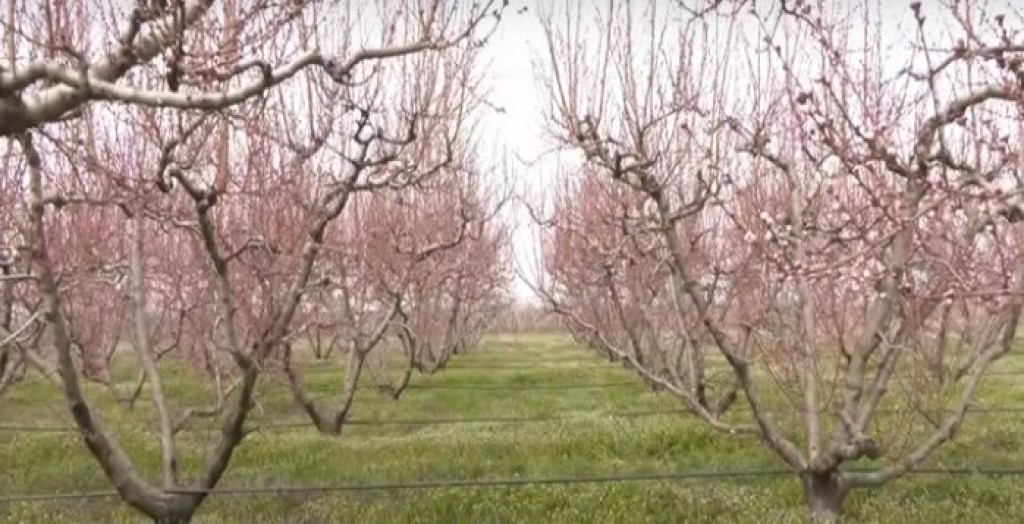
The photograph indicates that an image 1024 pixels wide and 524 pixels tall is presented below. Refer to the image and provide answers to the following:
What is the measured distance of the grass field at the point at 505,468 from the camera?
28.3ft

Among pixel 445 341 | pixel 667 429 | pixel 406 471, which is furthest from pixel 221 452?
pixel 445 341

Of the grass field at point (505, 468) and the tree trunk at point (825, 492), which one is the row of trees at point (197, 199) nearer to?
the grass field at point (505, 468)

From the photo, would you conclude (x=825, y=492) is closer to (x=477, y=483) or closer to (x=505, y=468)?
Result: (x=477, y=483)

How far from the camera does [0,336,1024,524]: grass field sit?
8617mm

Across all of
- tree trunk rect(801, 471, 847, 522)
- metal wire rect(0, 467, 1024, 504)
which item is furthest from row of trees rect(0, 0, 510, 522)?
tree trunk rect(801, 471, 847, 522)

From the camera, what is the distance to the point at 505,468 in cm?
1088

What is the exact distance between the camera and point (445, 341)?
26.7 metres

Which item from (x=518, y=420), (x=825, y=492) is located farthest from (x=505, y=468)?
(x=518, y=420)

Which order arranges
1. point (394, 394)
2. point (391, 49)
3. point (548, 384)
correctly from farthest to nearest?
1. point (548, 384)
2. point (394, 394)
3. point (391, 49)

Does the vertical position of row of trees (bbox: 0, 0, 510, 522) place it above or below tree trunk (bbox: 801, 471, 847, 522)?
above

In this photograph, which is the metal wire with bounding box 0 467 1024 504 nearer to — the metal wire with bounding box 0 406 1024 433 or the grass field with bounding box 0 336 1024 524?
the grass field with bounding box 0 336 1024 524

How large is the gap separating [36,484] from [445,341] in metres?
16.5

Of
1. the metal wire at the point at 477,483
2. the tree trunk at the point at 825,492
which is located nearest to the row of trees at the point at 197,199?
the metal wire at the point at 477,483

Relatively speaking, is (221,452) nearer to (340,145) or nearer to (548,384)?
(340,145)
